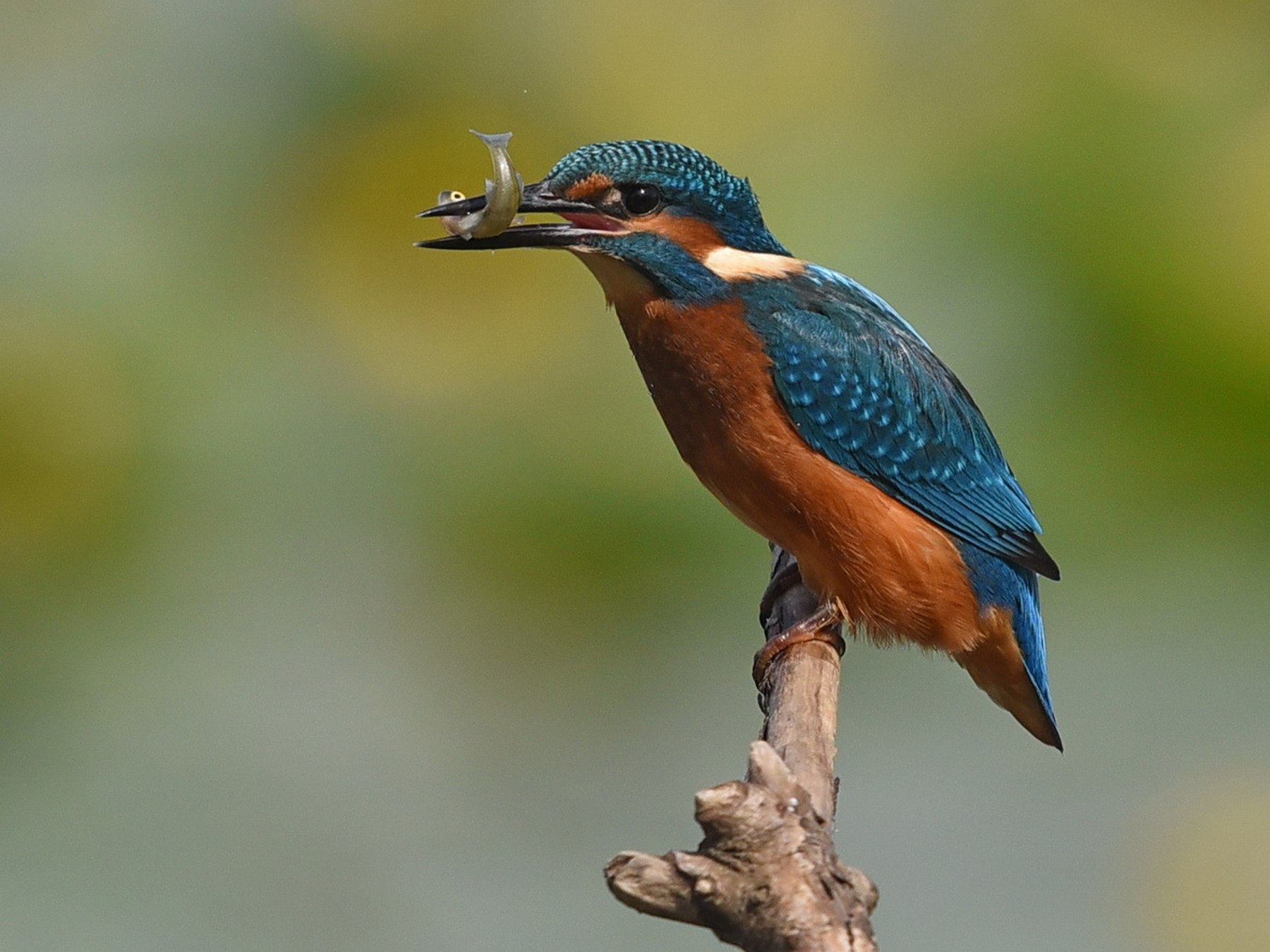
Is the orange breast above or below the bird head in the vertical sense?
below

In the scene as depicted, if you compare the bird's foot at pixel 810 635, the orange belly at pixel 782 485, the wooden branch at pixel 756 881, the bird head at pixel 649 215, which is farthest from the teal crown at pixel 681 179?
the wooden branch at pixel 756 881

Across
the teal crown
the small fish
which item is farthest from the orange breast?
Result: the small fish

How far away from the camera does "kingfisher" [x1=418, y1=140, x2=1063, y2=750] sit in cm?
198

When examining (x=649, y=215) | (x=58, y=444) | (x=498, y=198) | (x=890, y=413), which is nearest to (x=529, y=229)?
(x=498, y=198)

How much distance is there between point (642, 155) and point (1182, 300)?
153 cm

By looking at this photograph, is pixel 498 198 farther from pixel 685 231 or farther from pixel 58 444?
pixel 58 444

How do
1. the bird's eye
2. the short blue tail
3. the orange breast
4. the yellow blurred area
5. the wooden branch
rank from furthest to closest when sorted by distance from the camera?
the yellow blurred area, the short blue tail, the orange breast, the bird's eye, the wooden branch

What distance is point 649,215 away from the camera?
6.44ft

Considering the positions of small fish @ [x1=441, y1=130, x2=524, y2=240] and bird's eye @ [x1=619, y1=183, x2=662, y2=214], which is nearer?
small fish @ [x1=441, y1=130, x2=524, y2=240]

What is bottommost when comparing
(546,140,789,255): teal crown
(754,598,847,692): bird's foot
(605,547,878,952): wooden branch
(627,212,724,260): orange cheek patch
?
(605,547,878,952): wooden branch

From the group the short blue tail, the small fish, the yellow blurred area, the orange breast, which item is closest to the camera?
the small fish

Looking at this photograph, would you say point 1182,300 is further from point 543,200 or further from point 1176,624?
point 543,200

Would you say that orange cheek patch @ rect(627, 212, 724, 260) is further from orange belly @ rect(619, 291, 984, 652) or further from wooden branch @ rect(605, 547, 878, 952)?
wooden branch @ rect(605, 547, 878, 952)

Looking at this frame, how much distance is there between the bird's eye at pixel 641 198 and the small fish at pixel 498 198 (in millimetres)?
151
